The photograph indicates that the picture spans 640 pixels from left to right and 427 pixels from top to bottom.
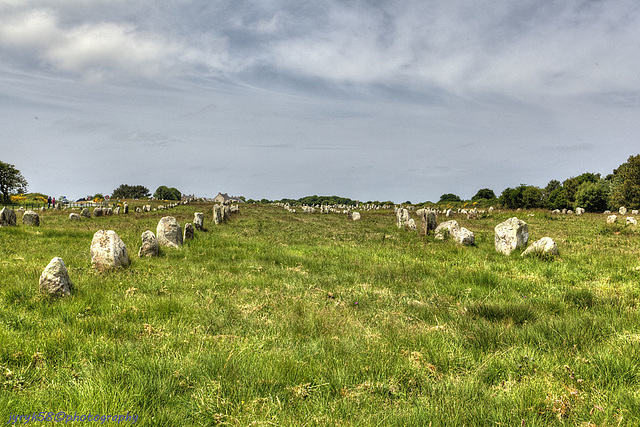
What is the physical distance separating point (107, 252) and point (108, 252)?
0.03 m

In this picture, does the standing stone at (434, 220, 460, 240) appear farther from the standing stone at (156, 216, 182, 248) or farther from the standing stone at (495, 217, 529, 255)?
the standing stone at (156, 216, 182, 248)

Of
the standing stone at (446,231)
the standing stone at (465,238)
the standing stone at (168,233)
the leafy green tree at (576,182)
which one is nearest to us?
the standing stone at (168,233)

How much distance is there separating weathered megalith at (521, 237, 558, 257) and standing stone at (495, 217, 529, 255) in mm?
809

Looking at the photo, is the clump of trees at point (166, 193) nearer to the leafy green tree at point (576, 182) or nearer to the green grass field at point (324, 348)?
the leafy green tree at point (576, 182)

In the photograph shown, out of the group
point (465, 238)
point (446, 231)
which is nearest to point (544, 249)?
point (465, 238)

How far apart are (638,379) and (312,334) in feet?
12.1

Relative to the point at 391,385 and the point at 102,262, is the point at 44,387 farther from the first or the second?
the point at 102,262

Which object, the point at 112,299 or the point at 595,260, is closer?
the point at 112,299

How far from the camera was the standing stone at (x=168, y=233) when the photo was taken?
1291 cm

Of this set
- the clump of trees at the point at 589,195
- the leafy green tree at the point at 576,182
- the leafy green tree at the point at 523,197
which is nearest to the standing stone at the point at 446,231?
the clump of trees at the point at 589,195

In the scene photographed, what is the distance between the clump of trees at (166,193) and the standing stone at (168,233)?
138 metres

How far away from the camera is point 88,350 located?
4.14m

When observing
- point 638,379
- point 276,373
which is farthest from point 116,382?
point 638,379

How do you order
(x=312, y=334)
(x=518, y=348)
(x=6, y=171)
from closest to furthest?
1. (x=518, y=348)
2. (x=312, y=334)
3. (x=6, y=171)
